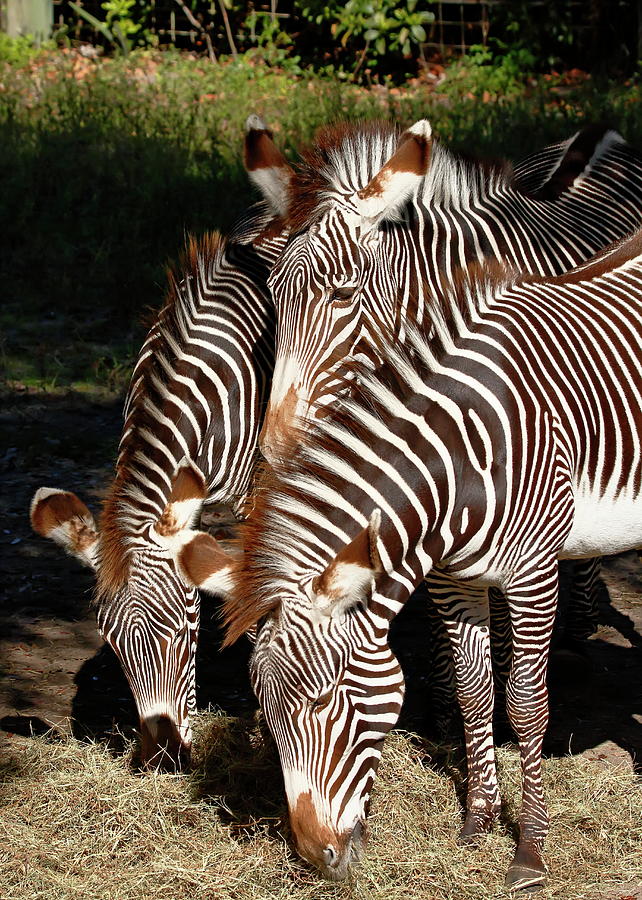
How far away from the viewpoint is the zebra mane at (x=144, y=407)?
4.34 m

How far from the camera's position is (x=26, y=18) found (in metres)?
15.4

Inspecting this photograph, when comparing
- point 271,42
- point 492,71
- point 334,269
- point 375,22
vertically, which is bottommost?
point 334,269

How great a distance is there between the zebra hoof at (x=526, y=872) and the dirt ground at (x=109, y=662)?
328 millimetres

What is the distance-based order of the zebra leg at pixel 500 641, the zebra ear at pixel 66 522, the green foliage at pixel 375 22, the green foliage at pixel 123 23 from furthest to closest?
the green foliage at pixel 123 23 → the green foliage at pixel 375 22 → the zebra leg at pixel 500 641 → the zebra ear at pixel 66 522

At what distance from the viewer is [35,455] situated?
26.0 ft

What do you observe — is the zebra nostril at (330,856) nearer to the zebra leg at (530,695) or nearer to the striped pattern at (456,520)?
the striped pattern at (456,520)

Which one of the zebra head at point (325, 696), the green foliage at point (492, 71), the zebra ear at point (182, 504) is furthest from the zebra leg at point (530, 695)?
the green foliage at point (492, 71)

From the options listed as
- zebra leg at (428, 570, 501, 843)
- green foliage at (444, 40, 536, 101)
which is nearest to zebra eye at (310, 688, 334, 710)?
zebra leg at (428, 570, 501, 843)

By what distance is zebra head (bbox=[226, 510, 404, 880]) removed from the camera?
330 centimetres

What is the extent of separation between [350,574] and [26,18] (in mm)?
14334

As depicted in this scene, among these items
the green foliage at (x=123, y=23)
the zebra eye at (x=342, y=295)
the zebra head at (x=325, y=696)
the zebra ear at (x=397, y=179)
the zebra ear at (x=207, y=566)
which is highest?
the green foliage at (x=123, y=23)

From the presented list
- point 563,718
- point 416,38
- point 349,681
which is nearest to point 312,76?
point 416,38

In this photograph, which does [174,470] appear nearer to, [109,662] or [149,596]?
[149,596]

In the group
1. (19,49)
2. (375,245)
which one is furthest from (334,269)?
(19,49)
